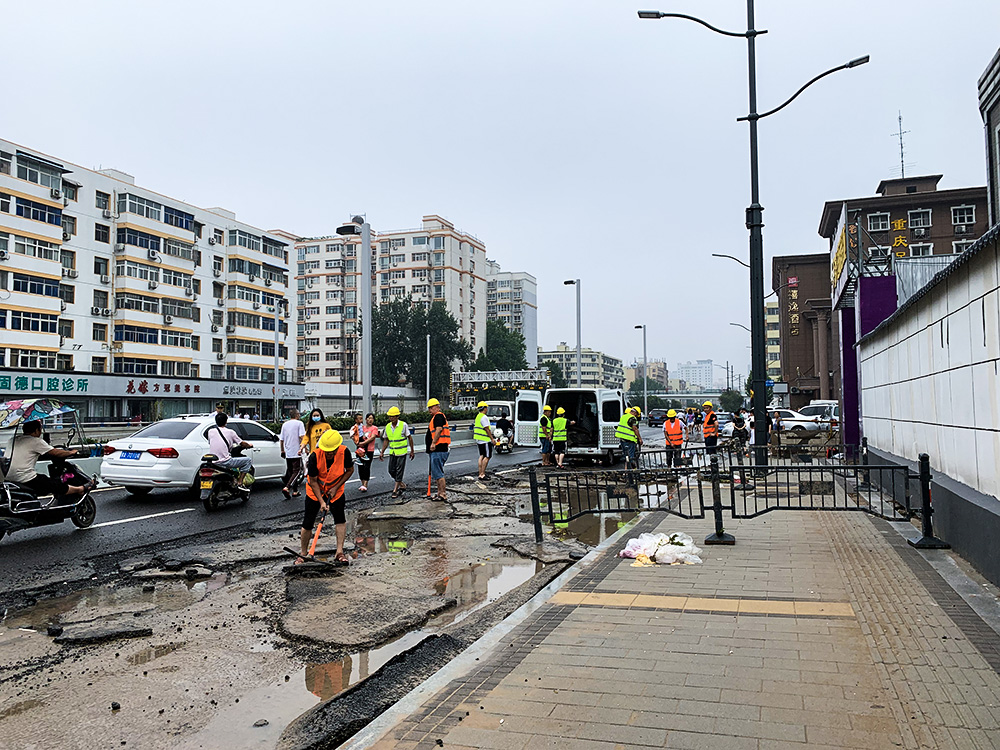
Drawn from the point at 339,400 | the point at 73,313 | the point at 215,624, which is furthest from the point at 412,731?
the point at 339,400

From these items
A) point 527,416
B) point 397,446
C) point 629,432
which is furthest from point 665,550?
point 527,416

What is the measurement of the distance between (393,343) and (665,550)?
78247mm

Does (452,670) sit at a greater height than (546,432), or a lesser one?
lesser

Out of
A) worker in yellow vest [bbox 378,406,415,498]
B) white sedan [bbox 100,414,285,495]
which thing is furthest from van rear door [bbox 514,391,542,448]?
white sedan [bbox 100,414,285,495]

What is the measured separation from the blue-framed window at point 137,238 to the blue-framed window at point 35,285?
21.3 feet

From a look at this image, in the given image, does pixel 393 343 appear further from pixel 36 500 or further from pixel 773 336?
pixel 36 500

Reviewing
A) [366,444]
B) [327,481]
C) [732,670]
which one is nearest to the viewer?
[732,670]

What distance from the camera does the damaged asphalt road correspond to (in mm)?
4254

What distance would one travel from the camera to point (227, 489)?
12.6 meters

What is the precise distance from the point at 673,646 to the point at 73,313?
2123 inches

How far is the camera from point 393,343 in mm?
84875

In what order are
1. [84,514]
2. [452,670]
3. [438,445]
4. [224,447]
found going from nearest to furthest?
[452,670] → [84,514] → [224,447] → [438,445]

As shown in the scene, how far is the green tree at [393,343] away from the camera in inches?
3332

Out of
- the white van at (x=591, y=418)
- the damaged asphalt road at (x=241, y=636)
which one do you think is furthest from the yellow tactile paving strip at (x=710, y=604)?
the white van at (x=591, y=418)
